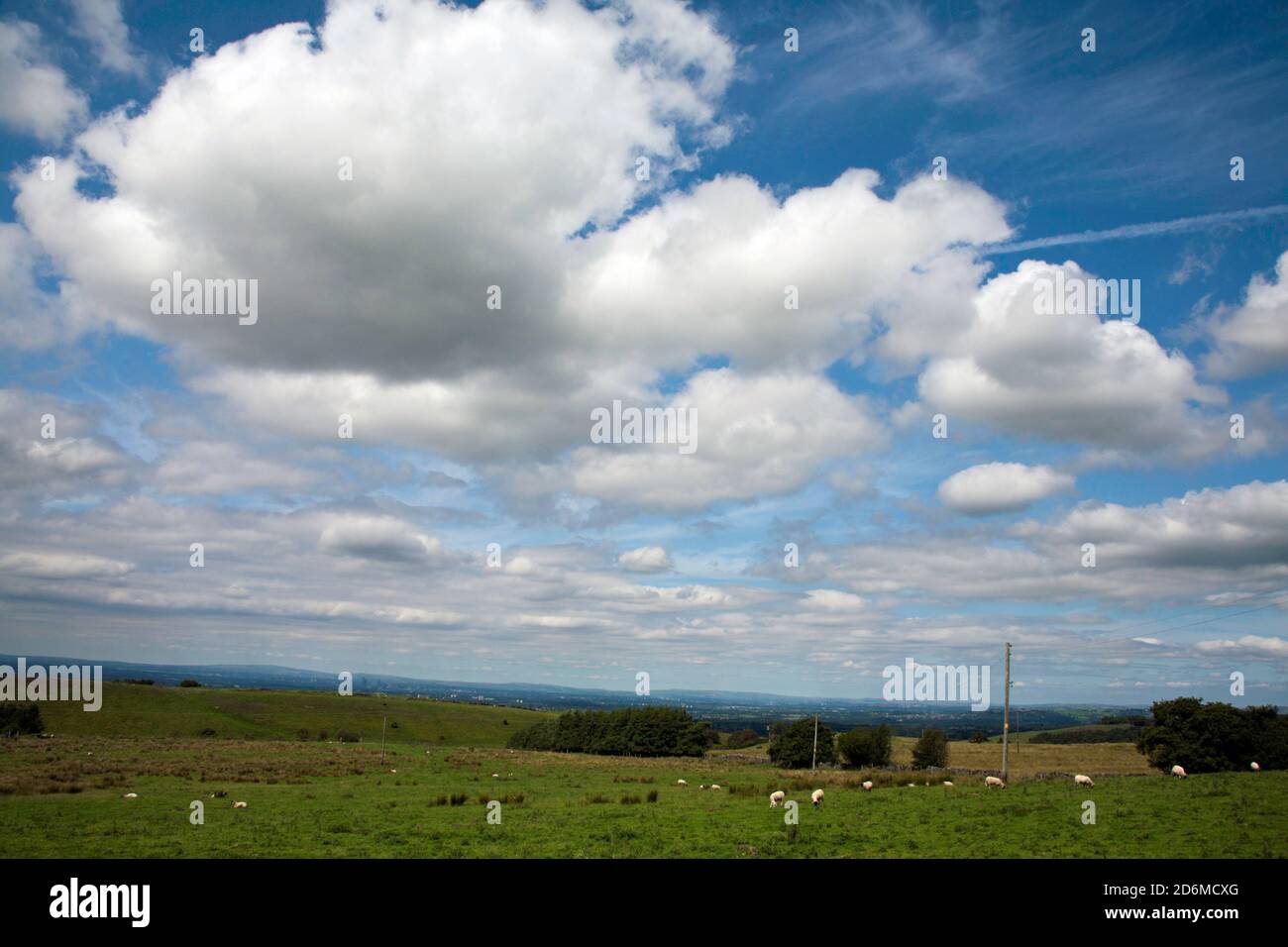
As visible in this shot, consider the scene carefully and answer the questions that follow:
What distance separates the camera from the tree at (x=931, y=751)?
92312 mm

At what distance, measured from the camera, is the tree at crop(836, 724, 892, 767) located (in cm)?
9588

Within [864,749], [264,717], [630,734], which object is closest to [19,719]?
[264,717]

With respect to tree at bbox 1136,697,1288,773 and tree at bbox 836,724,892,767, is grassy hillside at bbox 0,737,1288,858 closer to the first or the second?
tree at bbox 1136,697,1288,773

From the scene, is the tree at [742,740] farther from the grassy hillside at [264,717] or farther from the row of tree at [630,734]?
the grassy hillside at [264,717]

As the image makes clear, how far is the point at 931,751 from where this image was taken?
94.8 metres

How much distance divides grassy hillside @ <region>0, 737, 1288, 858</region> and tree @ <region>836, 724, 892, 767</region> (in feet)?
196

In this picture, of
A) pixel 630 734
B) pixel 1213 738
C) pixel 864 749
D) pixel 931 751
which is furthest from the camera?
pixel 630 734

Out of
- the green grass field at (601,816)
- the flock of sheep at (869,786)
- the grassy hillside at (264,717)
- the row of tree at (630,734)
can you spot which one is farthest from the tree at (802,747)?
the flock of sheep at (869,786)

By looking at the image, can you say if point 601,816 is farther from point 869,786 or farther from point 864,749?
point 864,749

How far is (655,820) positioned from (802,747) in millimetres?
75550

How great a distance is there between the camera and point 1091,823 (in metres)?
22.6

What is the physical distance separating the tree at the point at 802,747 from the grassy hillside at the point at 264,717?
52.9 metres

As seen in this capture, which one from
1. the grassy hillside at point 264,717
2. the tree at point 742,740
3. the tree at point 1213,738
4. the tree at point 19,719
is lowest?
the tree at point 742,740
